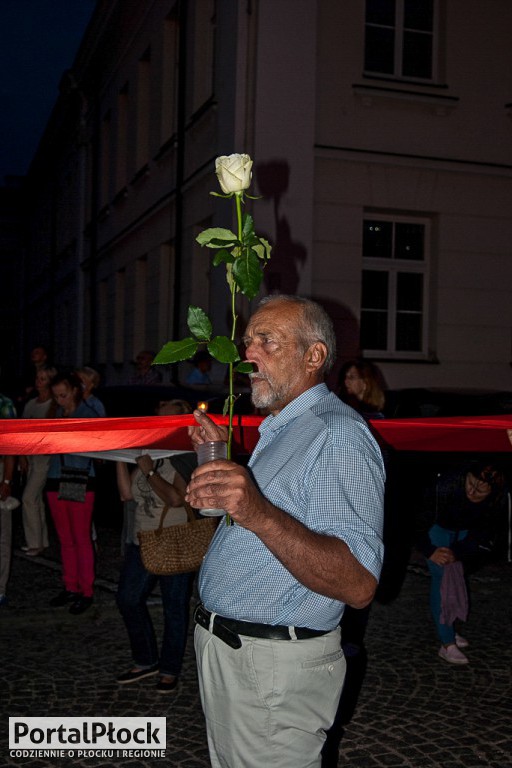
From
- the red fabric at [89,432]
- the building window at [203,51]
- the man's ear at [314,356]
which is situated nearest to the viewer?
the man's ear at [314,356]

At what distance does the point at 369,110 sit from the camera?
13.0m

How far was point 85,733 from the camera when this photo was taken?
447cm

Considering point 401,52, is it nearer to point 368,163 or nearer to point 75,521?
point 368,163

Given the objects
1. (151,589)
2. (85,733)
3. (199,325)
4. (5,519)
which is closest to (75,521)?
(5,519)

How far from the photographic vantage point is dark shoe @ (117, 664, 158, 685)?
5.38m

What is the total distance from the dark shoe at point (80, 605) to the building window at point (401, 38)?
9.15 m

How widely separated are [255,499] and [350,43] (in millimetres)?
11925

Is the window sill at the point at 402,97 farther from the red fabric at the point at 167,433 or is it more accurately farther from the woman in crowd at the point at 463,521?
the red fabric at the point at 167,433

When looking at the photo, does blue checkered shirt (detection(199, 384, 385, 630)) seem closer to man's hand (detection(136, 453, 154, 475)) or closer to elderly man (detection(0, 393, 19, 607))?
man's hand (detection(136, 453, 154, 475))

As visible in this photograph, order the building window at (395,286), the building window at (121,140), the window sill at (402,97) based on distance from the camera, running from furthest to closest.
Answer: the building window at (121,140) < the building window at (395,286) < the window sill at (402,97)

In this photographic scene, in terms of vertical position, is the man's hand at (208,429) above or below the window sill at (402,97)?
below

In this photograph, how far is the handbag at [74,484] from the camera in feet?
23.7

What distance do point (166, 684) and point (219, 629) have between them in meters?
2.90

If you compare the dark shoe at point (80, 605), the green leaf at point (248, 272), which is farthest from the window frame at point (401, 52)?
the green leaf at point (248, 272)
